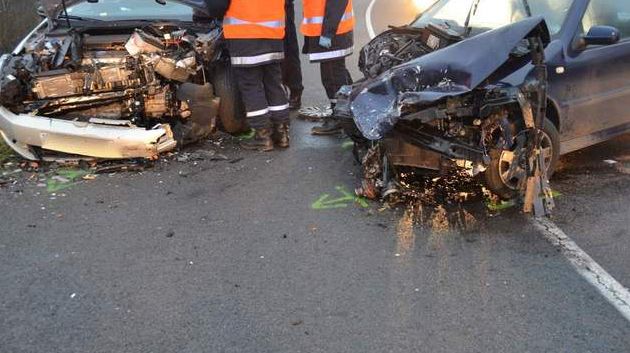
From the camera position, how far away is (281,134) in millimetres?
5879

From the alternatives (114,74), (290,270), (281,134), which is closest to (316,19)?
(281,134)

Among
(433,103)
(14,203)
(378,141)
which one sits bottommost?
(14,203)

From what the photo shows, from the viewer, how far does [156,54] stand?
18.1 feet

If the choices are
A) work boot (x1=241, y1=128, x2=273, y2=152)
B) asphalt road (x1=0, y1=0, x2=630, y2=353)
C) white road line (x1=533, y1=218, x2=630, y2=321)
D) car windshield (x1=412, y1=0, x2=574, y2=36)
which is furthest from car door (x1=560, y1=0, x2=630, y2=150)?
work boot (x1=241, y1=128, x2=273, y2=152)

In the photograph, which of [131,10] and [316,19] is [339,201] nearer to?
[316,19]

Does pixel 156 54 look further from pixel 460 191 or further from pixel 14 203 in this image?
pixel 460 191

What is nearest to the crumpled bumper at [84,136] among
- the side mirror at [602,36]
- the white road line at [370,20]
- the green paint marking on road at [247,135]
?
the green paint marking on road at [247,135]

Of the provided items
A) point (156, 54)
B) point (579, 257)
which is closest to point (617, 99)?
point (579, 257)

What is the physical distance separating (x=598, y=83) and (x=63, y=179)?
13.8 feet

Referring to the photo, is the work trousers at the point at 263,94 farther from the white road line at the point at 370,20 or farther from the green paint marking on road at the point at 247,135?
the white road line at the point at 370,20

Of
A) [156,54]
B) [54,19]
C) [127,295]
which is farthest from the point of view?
[54,19]

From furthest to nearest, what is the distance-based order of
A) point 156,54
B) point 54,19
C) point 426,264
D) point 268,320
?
point 54,19 → point 156,54 → point 426,264 → point 268,320

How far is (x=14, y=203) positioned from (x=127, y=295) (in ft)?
6.14

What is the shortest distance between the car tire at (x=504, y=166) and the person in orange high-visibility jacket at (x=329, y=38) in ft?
6.62
